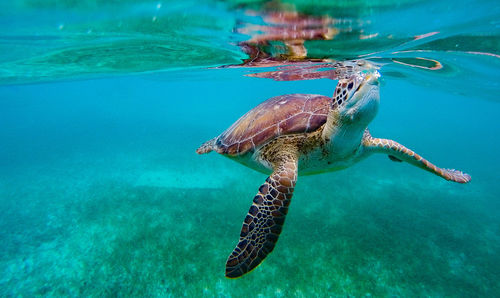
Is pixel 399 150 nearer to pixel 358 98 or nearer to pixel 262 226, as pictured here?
pixel 358 98

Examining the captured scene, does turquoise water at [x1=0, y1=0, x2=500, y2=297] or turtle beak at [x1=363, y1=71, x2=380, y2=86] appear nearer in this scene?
turtle beak at [x1=363, y1=71, x2=380, y2=86]

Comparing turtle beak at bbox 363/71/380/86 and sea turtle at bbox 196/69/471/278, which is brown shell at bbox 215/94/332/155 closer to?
sea turtle at bbox 196/69/471/278

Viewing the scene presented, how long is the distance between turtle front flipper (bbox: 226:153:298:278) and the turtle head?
114cm

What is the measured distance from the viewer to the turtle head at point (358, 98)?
2.87 meters

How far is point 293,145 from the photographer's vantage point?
158 inches

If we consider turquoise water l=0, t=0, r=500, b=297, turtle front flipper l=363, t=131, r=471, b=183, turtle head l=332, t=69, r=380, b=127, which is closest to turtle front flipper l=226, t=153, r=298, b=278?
turtle head l=332, t=69, r=380, b=127

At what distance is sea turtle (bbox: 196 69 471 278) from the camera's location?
117 inches

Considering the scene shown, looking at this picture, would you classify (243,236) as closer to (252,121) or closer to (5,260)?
(252,121)

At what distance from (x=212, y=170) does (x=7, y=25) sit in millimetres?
9874

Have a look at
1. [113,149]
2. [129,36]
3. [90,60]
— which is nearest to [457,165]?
[129,36]

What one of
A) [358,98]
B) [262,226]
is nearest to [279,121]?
[358,98]

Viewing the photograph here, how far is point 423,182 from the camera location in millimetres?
13734

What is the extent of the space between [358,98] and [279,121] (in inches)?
58.9

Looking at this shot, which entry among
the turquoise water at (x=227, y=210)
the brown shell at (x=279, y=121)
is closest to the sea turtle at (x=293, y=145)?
the brown shell at (x=279, y=121)
